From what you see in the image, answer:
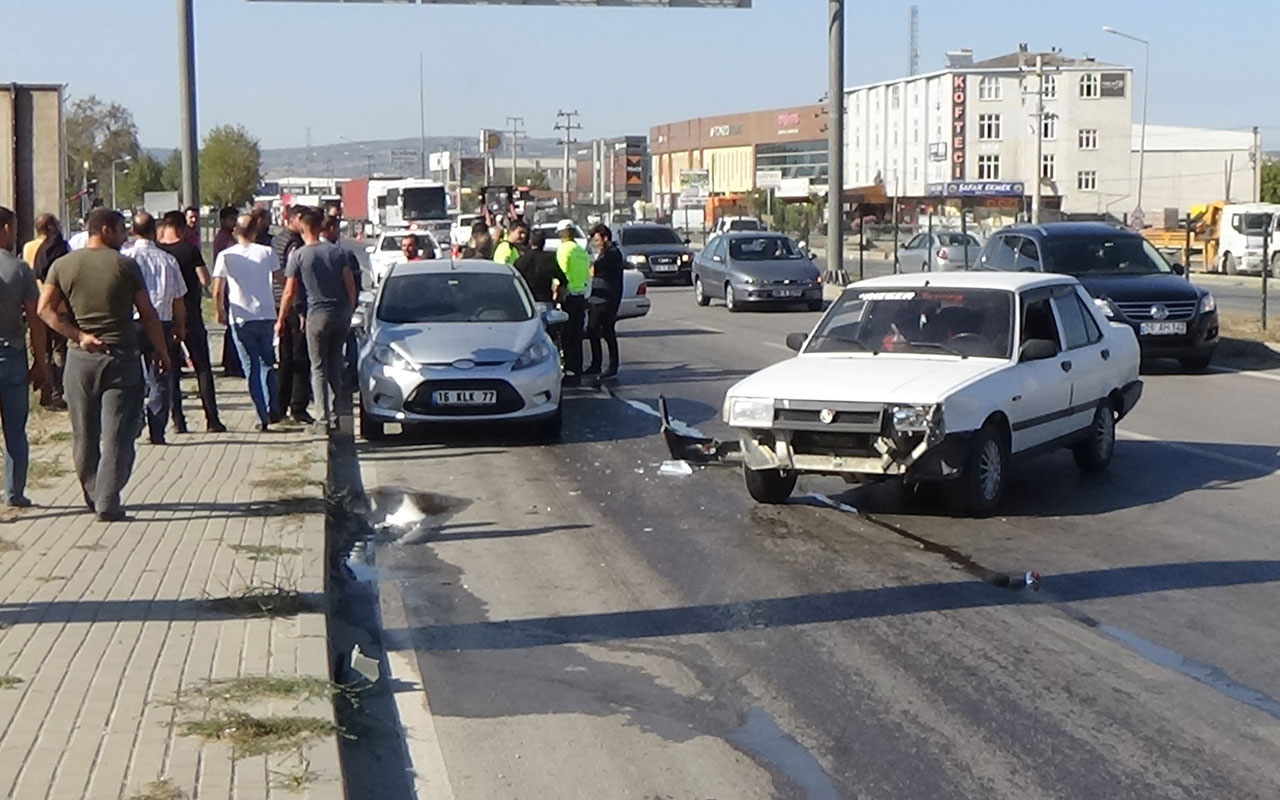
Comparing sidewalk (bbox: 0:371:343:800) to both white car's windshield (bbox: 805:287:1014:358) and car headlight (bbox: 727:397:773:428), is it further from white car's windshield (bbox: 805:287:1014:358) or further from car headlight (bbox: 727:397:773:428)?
white car's windshield (bbox: 805:287:1014:358)

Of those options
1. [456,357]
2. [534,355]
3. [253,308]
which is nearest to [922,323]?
[534,355]

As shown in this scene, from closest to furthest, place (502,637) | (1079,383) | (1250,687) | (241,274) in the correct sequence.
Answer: (1250,687) → (502,637) → (1079,383) → (241,274)

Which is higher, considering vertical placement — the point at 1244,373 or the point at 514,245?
the point at 514,245

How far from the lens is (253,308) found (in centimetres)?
1359

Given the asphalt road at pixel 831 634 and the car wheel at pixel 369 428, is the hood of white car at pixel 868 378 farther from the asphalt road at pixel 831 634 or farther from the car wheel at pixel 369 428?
the car wheel at pixel 369 428

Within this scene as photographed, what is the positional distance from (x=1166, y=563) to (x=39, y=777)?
6.21 metres

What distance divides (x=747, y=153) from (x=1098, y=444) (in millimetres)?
130669

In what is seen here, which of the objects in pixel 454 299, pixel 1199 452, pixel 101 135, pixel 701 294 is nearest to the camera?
pixel 1199 452

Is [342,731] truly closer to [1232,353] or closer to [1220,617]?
[1220,617]

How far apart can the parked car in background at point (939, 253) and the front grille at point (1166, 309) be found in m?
10.5

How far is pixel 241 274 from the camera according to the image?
Answer: 13.6m

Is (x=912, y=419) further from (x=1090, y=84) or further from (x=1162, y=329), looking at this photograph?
(x=1090, y=84)

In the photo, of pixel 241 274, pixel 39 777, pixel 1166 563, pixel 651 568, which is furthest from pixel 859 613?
pixel 241 274

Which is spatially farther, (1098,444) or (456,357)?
(456,357)
